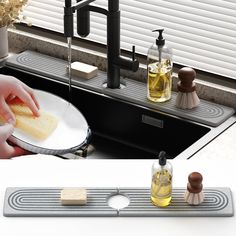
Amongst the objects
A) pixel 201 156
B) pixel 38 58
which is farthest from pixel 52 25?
pixel 201 156

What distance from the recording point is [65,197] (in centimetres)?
180

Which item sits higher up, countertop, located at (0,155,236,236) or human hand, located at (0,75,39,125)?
countertop, located at (0,155,236,236)

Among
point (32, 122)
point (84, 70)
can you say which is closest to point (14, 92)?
point (32, 122)

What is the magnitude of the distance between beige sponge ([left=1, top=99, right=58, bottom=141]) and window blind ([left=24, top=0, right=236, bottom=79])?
1.45 ft

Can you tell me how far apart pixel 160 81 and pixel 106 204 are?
0.79 meters

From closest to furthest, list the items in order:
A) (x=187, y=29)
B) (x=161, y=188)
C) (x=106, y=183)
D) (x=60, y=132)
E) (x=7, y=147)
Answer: (x=161, y=188) → (x=106, y=183) → (x=7, y=147) → (x=60, y=132) → (x=187, y=29)

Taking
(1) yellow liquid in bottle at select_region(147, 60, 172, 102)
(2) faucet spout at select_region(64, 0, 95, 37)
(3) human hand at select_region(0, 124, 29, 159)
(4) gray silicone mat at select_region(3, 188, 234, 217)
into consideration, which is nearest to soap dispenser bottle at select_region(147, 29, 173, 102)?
(1) yellow liquid in bottle at select_region(147, 60, 172, 102)

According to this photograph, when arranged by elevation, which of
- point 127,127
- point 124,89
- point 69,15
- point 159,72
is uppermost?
point 69,15

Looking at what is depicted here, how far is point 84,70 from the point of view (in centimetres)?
274

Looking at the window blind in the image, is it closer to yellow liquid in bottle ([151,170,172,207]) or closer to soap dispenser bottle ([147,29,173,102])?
soap dispenser bottle ([147,29,173,102])

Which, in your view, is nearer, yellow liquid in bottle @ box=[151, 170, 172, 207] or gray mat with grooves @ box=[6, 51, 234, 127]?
yellow liquid in bottle @ box=[151, 170, 172, 207]

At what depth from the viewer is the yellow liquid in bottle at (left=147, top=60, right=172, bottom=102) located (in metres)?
2.52

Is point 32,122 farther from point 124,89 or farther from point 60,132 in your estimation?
point 124,89

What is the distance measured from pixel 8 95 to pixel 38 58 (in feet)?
1.33
